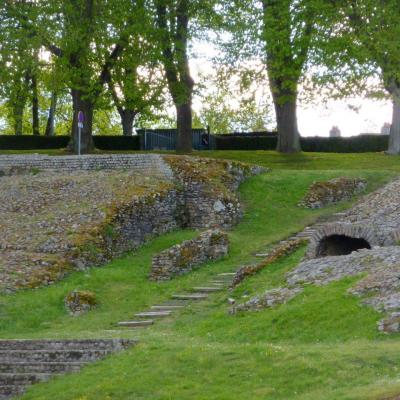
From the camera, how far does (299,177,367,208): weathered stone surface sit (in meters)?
38.5

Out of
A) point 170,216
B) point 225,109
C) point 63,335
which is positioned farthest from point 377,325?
point 225,109

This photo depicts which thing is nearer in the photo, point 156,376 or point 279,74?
point 156,376

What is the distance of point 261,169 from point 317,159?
5.93 meters

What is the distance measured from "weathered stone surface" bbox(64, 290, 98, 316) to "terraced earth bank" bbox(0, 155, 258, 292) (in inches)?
81.3

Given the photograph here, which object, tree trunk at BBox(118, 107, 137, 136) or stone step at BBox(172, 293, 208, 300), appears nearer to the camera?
stone step at BBox(172, 293, 208, 300)

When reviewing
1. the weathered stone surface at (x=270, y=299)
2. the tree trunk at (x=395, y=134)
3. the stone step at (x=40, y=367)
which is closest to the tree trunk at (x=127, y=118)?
the tree trunk at (x=395, y=134)

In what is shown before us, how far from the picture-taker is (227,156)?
1905 inches

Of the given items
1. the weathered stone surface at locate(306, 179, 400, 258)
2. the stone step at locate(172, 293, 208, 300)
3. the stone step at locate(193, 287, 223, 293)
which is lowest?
the stone step at locate(172, 293, 208, 300)

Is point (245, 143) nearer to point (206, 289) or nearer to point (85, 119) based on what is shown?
point (85, 119)

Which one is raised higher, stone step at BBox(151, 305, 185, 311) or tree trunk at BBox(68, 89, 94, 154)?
tree trunk at BBox(68, 89, 94, 154)

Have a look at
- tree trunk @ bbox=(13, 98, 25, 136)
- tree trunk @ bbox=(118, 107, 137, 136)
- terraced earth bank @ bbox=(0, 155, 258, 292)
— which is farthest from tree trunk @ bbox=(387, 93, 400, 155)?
tree trunk @ bbox=(118, 107, 137, 136)

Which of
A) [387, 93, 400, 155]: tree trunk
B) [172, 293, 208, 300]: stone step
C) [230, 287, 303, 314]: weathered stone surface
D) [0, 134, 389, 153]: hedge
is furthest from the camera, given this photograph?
[0, 134, 389, 153]: hedge

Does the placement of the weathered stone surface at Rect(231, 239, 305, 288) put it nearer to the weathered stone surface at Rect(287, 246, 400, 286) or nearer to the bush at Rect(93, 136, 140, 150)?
the weathered stone surface at Rect(287, 246, 400, 286)

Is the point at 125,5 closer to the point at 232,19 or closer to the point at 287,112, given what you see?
the point at 232,19
